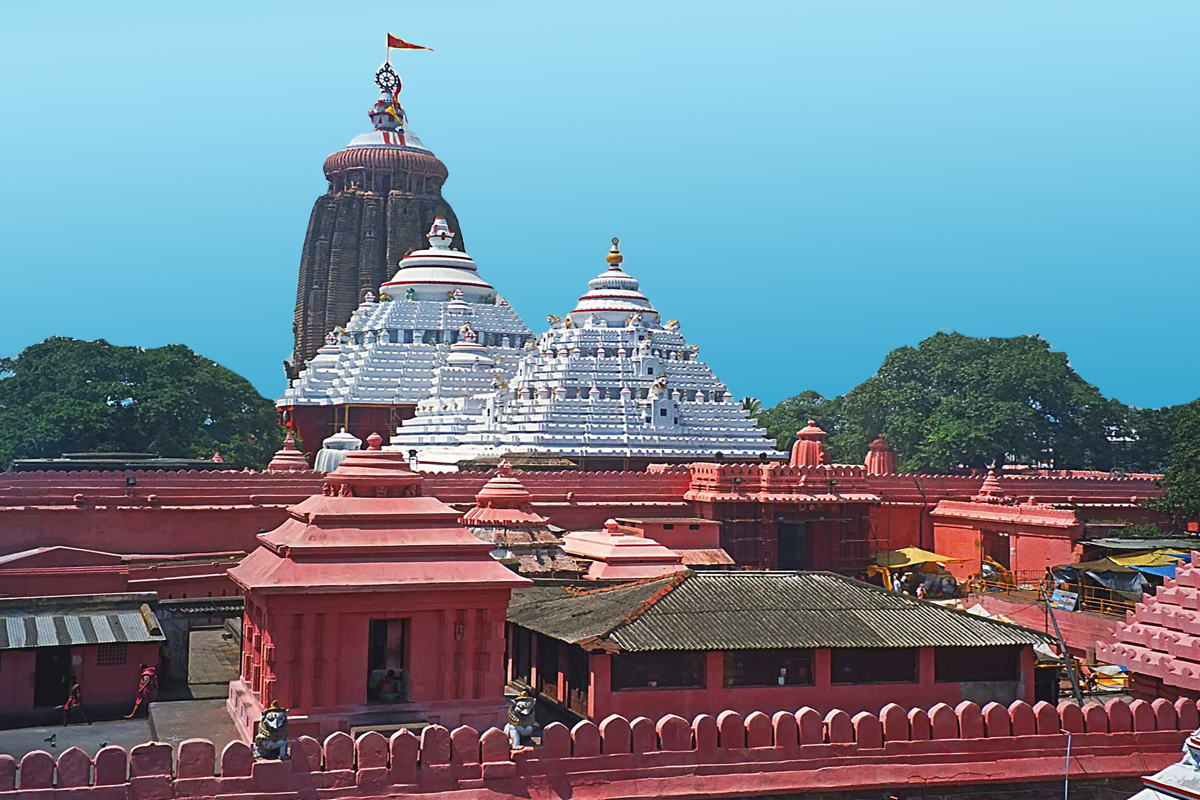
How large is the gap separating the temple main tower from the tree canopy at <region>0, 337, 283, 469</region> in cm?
1466

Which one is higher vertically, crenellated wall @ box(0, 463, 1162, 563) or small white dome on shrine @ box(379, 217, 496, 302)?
small white dome on shrine @ box(379, 217, 496, 302)

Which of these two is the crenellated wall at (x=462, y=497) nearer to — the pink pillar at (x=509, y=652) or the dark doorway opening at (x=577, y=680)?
the pink pillar at (x=509, y=652)

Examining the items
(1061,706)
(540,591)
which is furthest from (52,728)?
(1061,706)

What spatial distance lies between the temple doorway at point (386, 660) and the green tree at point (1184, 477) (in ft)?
99.4

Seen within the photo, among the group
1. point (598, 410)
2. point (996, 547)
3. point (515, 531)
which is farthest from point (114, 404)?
point (996, 547)

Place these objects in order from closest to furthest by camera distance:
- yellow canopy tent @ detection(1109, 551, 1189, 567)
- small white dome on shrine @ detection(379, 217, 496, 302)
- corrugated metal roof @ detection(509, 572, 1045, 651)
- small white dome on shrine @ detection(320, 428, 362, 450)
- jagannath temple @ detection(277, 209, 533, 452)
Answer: corrugated metal roof @ detection(509, 572, 1045, 651) < yellow canopy tent @ detection(1109, 551, 1189, 567) < small white dome on shrine @ detection(320, 428, 362, 450) < jagannath temple @ detection(277, 209, 533, 452) < small white dome on shrine @ detection(379, 217, 496, 302)

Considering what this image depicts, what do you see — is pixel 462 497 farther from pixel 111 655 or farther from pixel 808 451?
pixel 111 655

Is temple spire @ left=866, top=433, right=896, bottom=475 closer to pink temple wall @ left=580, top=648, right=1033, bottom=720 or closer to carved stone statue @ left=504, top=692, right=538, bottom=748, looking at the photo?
pink temple wall @ left=580, top=648, right=1033, bottom=720

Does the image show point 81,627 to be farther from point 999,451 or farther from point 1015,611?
point 999,451

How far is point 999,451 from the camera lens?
68.1 metres

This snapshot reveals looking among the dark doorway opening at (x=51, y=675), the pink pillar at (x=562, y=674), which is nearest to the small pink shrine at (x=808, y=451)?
the pink pillar at (x=562, y=674)

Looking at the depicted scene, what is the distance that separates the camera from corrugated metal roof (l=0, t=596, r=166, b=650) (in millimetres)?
20516

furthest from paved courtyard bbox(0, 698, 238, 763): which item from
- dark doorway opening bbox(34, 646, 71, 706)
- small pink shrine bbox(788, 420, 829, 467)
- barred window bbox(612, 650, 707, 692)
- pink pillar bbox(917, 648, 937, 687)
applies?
small pink shrine bbox(788, 420, 829, 467)

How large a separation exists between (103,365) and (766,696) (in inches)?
1859
